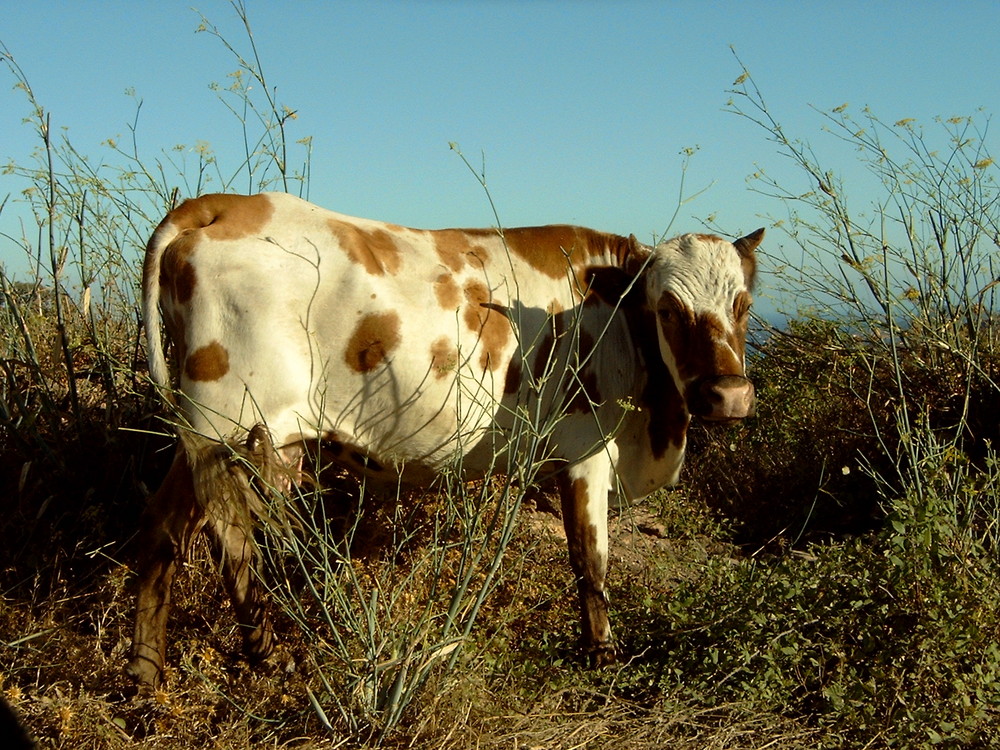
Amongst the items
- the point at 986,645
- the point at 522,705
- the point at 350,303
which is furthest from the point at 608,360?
the point at 986,645

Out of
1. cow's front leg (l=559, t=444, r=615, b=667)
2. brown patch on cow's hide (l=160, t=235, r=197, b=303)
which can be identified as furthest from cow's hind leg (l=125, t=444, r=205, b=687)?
cow's front leg (l=559, t=444, r=615, b=667)

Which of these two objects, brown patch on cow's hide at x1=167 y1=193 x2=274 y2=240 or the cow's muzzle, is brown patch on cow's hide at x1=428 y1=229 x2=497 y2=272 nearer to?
brown patch on cow's hide at x1=167 y1=193 x2=274 y2=240

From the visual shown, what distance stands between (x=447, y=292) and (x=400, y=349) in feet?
1.22

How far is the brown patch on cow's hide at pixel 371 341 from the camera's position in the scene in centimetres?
410

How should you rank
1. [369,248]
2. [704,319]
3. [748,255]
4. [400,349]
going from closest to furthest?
[400,349] < [369,248] < [704,319] < [748,255]

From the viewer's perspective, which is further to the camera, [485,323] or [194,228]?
[485,323]

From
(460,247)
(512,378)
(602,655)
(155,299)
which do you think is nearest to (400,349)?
(512,378)

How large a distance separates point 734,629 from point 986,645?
93cm

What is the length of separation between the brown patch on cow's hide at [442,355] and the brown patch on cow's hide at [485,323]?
0.47 feet

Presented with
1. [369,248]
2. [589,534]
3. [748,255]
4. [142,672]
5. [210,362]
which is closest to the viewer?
[210,362]

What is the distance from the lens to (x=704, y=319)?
14.4 feet

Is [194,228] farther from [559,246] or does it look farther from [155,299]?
[559,246]

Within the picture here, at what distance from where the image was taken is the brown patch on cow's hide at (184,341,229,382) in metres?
3.92

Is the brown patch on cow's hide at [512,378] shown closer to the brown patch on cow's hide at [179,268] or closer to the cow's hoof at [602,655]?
the cow's hoof at [602,655]
